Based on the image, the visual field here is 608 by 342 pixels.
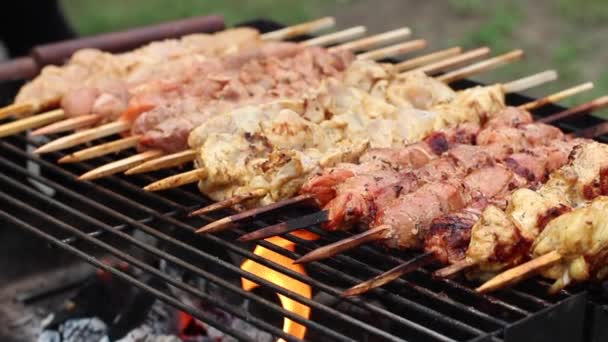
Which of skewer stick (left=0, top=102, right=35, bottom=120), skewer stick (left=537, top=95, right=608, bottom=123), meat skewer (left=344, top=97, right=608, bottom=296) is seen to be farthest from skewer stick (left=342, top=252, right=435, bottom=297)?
skewer stick (left=0, top=102, right=35, bottom=120)

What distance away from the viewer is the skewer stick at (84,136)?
4.28 m

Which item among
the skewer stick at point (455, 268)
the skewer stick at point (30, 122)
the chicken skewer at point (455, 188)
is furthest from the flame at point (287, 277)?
the skewer stick at point (30, 122)

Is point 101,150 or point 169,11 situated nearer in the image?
point 101,150

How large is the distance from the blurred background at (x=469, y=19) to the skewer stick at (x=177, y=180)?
474 cm

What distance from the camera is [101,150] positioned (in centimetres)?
427

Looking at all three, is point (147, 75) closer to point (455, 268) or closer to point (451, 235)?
point (451, 235)

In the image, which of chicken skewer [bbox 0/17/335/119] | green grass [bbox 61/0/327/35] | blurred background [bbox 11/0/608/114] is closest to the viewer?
chicken skewer [bbox 0/17/335/119]

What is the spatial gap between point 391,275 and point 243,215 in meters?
0.64

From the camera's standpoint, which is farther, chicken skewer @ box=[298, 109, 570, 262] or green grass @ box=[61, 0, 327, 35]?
green grass @ box=[61, 0, 327, 35]

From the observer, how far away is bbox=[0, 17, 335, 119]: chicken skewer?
4816mm

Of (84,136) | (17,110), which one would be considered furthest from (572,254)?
(17,110)

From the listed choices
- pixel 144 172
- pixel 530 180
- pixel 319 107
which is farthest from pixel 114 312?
pixel 530 180

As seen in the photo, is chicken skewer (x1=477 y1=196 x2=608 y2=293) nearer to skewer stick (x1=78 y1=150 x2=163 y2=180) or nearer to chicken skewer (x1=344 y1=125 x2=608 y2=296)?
chicken skewer (x1=344 y1=125 x2=608 y2=296)

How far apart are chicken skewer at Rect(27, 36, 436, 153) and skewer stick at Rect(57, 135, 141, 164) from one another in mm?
71
